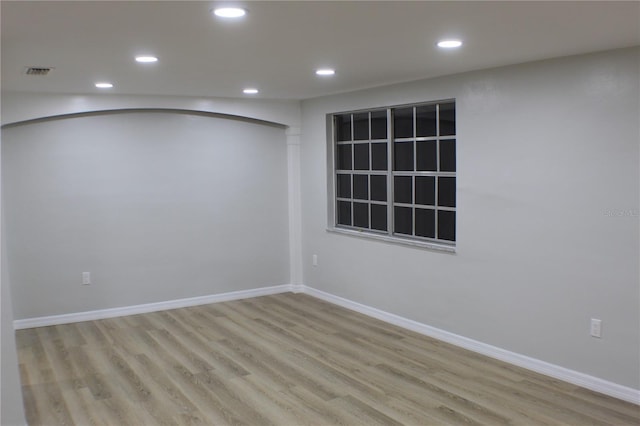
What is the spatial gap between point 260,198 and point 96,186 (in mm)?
1802

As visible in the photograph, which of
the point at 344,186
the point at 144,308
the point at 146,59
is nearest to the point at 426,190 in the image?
the point at 344,186

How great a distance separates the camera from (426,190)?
513 cm

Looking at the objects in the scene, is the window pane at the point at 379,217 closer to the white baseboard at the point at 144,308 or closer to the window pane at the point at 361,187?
the window pane at the point at 361,187

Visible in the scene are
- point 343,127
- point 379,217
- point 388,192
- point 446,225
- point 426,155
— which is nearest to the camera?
point 446,225

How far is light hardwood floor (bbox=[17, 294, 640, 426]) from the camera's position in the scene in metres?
3.47

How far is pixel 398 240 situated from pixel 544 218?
5.17 feet

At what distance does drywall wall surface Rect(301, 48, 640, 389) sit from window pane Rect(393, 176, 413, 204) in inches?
20.8

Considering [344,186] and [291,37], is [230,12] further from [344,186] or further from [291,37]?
[344,186]

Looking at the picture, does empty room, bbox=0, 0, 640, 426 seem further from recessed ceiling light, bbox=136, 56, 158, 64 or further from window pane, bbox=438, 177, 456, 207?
recessed ceiling light, bbox=136, 56, 158, 64

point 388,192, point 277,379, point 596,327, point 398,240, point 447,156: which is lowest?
point 277,379

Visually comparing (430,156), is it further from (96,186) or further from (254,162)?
(96,186)

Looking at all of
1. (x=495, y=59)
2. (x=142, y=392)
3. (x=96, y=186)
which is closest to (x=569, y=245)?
(x=495, y=59)

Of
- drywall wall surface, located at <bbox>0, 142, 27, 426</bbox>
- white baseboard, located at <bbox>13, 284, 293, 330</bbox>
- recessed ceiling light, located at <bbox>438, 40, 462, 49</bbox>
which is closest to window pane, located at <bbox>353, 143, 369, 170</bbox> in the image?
white baseboard, located at <bbox>13, 284, 293, 330</bbox>

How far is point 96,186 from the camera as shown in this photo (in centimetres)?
567
